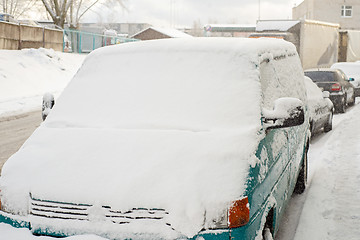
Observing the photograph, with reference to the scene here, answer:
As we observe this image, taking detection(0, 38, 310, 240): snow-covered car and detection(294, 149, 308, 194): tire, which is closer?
detection(0, 38, 310, 240): snow-covered car

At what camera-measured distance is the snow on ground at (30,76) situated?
55.8 feet

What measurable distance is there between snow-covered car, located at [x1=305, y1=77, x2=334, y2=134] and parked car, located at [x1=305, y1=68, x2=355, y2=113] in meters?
3.73

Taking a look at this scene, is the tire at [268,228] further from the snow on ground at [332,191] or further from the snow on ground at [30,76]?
the snow on ground at [30,76]

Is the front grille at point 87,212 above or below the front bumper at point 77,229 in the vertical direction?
above

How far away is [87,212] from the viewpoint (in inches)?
116

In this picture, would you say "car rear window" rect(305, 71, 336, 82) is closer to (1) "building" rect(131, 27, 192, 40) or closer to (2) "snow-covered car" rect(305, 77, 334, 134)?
(2) "snow-covered car" rect(305, 77, 334, 134)

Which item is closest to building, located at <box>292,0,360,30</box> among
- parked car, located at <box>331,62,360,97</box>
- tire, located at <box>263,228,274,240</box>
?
parked car, located at <box>331,62,360,97</box>

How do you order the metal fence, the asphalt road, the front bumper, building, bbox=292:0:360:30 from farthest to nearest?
building, bbox=292:0:360:30 → the metal fence → the asphalt road → the front bumper

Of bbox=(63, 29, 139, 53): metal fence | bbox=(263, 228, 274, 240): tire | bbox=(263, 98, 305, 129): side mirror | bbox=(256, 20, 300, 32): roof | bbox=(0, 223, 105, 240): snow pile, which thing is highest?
bbox=(256, 20, 300, 32): roof

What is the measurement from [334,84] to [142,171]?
43.3ft

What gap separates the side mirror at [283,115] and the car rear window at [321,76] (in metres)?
12.2

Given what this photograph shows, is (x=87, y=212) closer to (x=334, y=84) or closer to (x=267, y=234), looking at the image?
(x=267, y=234)

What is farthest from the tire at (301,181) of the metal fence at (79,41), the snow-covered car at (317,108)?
the metal fence at (79,41)

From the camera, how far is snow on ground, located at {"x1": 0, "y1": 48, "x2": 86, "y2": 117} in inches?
670
